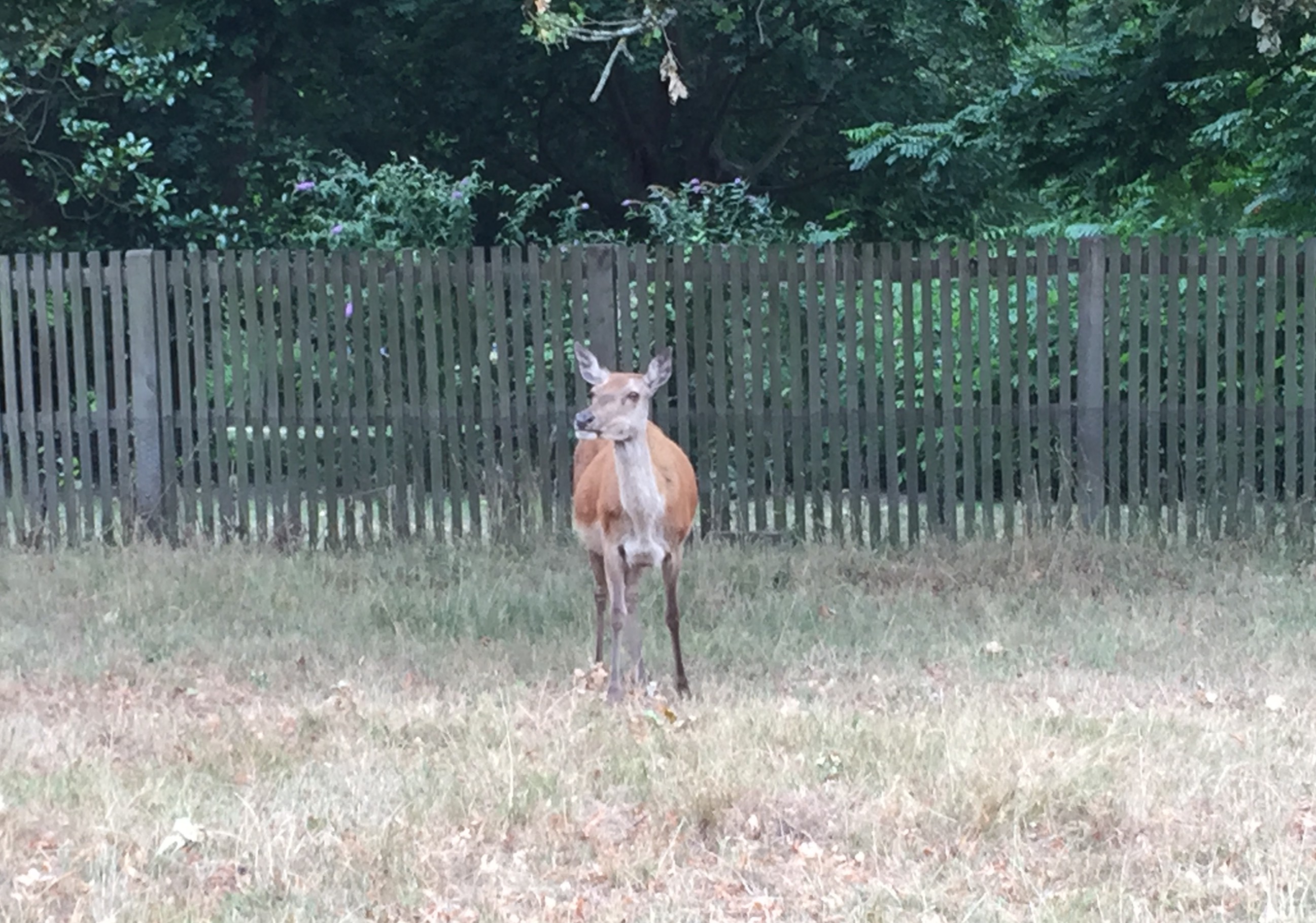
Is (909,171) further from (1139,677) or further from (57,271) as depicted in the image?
(1139,677)

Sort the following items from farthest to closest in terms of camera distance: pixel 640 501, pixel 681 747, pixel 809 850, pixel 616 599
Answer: pixel 616 599 → pixel 640 501 → pixel 681 747 → pixel 809 850

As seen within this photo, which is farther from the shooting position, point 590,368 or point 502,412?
point 502,412

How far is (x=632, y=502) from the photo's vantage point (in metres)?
6.89

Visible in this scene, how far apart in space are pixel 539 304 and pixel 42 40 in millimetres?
4343

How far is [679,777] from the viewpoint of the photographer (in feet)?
17.2

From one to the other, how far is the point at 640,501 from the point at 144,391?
5082 millimetres

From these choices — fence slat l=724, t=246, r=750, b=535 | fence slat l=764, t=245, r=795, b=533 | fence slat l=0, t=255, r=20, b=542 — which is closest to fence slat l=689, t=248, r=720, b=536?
fence slat l=724, t=246, r=750, b=535

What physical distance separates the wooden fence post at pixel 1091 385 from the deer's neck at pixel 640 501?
13.0 ft

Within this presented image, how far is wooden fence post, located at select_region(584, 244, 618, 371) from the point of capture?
33.8ft

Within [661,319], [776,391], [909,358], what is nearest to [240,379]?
[661,319]

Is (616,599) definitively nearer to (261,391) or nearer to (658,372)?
(658,372)

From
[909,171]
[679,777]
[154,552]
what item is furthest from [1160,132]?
[679,777]

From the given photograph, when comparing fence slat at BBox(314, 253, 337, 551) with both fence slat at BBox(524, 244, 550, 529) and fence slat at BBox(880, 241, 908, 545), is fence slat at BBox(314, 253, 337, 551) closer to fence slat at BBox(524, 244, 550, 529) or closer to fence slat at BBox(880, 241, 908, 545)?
fence slat at BBox(524, 244, 550, 529)

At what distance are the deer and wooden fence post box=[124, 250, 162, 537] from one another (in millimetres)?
4377
